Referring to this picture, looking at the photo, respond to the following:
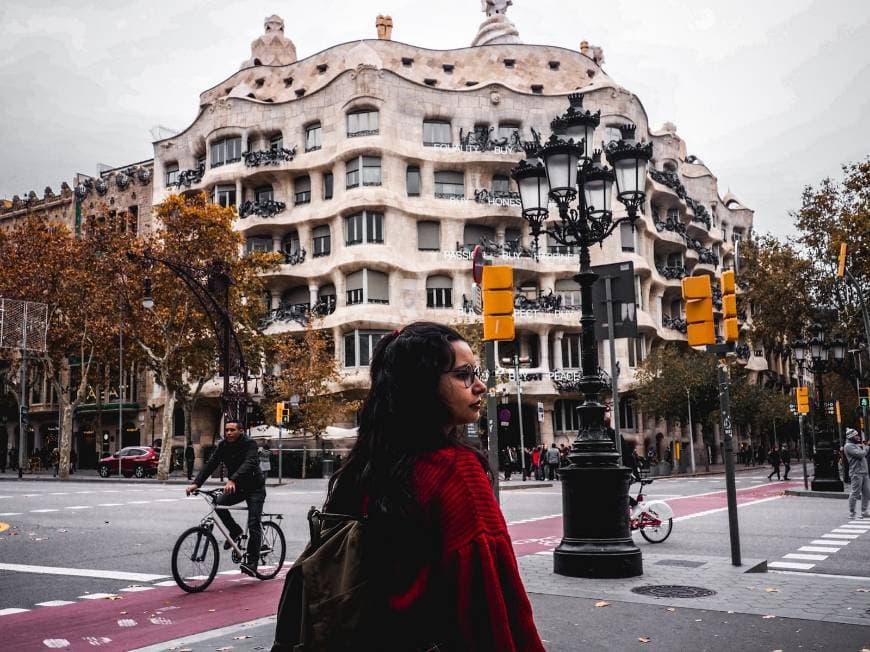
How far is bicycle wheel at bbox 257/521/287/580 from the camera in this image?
9.93 metres

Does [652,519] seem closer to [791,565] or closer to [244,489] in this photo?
[791,565]

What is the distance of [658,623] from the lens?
6535 mm

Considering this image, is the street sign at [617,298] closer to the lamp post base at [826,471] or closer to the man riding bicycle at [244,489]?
the man riding bicycle at [244,489]

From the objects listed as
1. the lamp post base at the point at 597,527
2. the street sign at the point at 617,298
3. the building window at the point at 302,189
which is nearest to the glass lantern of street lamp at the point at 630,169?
the street sign at the point at 617,298

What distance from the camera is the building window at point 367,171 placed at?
45844 mm

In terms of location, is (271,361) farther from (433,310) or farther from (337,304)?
(433,310)

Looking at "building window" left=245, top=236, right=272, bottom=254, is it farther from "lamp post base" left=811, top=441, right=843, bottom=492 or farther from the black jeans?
the black jeans

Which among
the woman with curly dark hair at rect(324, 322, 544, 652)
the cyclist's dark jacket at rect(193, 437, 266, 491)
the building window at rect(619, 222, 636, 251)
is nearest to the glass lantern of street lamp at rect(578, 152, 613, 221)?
the cyclist's dark jacket at rect(193, 437, 266, 491)

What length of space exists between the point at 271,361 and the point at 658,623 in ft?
133

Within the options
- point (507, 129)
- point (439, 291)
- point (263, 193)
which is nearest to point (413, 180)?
point (439, 291)

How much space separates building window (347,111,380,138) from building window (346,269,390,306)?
7.62 metres

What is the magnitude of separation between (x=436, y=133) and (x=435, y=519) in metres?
47.6

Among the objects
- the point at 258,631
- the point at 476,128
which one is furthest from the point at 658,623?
the point at 476,128

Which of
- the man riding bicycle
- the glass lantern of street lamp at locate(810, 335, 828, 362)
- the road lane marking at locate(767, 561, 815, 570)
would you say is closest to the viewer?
the man riding bicycle
